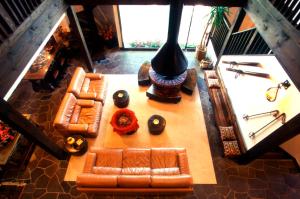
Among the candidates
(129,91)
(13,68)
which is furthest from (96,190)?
(129,91)

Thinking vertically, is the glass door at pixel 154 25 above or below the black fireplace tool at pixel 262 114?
above

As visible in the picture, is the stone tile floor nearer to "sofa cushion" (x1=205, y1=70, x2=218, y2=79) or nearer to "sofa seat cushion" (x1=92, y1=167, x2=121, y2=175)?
"sofa seat cushion" (x1=92, y1=167, x2=121, y2=175)

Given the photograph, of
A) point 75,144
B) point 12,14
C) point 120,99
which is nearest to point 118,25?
point 120,99

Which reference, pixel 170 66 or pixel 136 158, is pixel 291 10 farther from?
pixel 136 158

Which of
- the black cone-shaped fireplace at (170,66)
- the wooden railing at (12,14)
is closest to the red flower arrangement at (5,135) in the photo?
the wooden railing at (12,14)

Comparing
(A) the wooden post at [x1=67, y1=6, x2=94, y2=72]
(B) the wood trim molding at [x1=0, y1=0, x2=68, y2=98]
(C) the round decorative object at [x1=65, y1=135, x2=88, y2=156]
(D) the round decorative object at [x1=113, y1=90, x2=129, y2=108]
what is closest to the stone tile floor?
(C) the round decorative object at [x1=65, y1=135, x2=88, y2=156]

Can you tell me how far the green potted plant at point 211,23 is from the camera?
655cm

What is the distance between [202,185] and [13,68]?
5063mm

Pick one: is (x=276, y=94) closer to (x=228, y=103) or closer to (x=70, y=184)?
(x=228, y=103)

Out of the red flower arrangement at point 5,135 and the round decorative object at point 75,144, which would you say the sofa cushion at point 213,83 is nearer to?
the round decorative object at point 75,144

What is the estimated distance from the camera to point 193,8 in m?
7.23

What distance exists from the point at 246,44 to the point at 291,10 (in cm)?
206

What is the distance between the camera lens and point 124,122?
18.8 ft

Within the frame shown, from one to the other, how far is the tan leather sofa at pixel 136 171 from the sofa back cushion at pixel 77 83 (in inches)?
79.6
